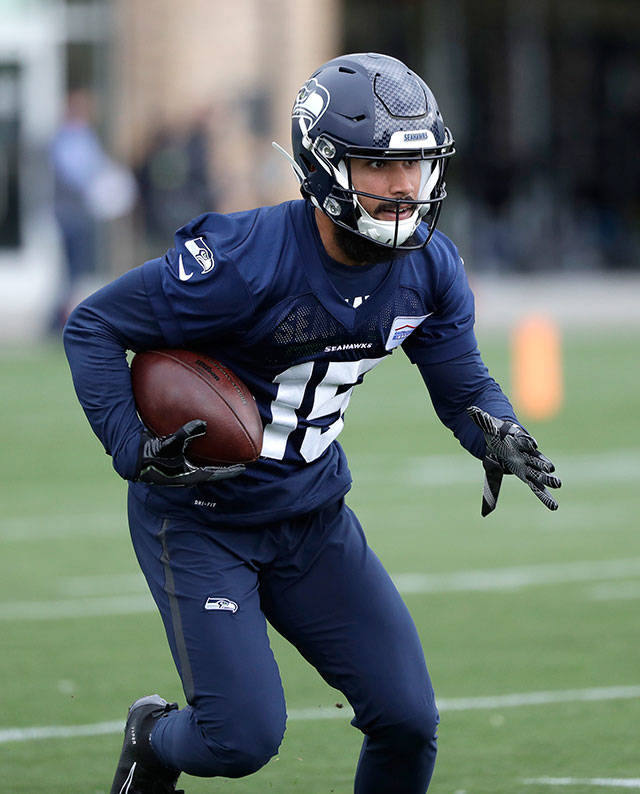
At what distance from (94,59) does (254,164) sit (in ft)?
8.28

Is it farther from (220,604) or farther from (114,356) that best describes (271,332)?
(220,604)

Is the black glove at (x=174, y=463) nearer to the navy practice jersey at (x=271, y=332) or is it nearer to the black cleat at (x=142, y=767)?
the navy practice jersey at (x=271, y=332)

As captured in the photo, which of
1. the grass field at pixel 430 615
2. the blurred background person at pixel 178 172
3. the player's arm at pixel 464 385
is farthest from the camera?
the blurred background person at pixel 178 172

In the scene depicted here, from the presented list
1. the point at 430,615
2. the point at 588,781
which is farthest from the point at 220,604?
the point at 430,615

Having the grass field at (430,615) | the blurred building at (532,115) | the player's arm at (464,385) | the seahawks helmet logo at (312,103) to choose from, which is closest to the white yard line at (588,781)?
the grass field at (430,615)

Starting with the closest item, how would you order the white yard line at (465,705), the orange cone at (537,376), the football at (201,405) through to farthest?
the football at (201,405)
the white yard line at (465,705)
the orange cone at (537,376)

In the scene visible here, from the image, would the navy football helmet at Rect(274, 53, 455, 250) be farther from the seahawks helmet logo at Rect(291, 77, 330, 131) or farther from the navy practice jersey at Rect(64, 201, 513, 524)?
the navy practice jersey at Rect(64, 201, 513, 524)

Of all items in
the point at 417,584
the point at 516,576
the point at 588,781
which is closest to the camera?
the point at 588,781

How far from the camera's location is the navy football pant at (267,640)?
3.77 metres

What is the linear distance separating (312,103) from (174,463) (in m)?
0.95

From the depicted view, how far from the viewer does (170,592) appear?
393cm

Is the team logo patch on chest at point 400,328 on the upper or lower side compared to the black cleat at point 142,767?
upper

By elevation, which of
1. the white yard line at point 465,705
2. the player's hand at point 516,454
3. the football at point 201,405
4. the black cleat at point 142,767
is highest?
the football at point 201,405

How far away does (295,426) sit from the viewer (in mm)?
4047
